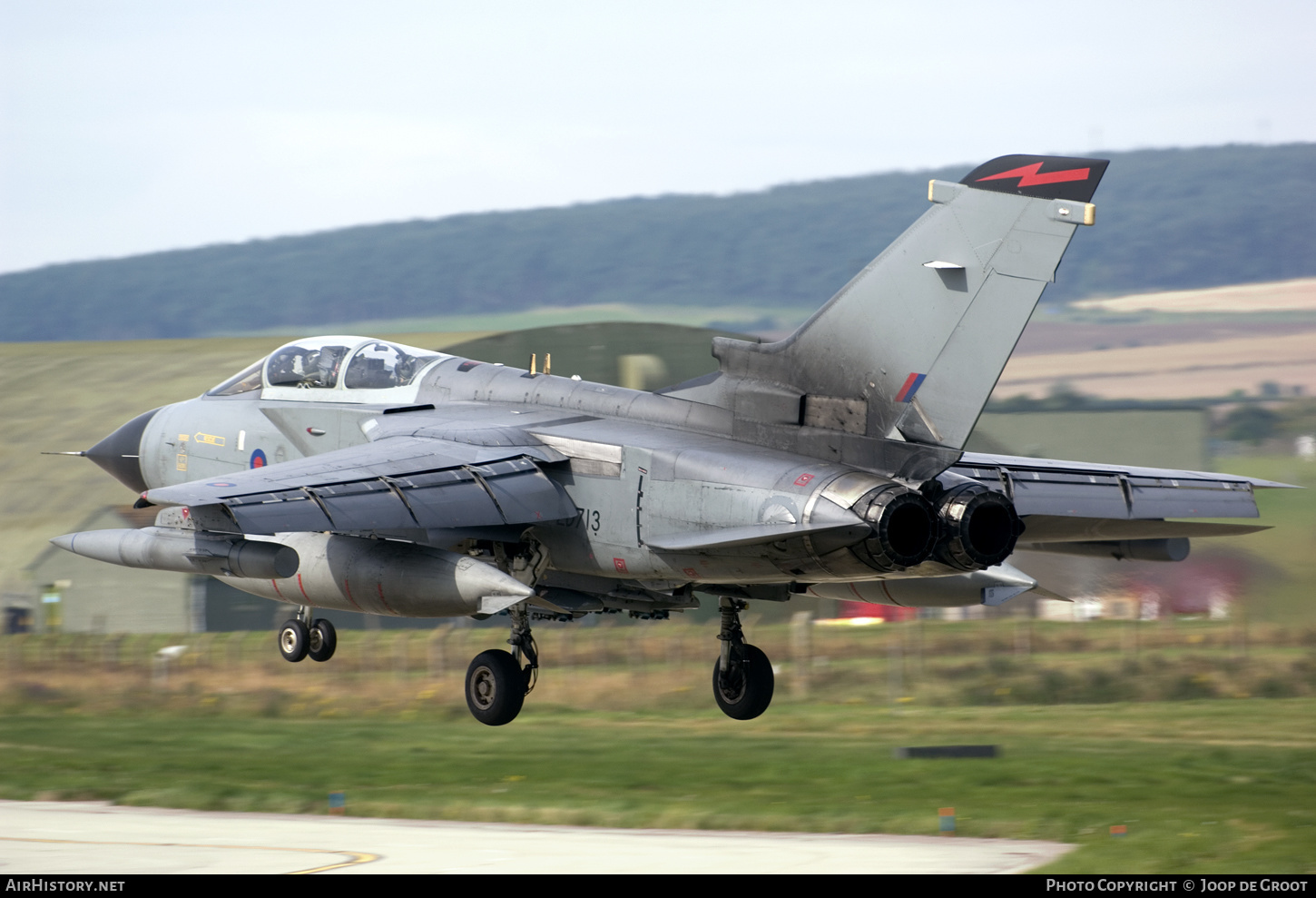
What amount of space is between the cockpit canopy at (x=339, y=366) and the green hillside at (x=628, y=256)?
124 metres

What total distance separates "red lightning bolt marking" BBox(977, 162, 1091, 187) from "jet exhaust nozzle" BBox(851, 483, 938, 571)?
10.1 ft

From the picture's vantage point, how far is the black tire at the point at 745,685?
1830cm

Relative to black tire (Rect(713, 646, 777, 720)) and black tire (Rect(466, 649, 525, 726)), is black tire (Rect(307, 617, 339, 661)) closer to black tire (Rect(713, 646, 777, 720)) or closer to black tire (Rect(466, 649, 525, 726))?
black tire (Rect(466, 649, 525, 726))

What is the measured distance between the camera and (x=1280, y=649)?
30.1 metres

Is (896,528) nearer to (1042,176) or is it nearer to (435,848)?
(1042,176)

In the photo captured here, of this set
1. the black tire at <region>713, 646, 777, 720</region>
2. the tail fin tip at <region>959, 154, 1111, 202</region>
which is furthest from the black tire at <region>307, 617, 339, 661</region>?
the tail fin tip at <region>959, 154, 1111, 202</region>

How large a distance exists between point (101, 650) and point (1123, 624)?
23.1m

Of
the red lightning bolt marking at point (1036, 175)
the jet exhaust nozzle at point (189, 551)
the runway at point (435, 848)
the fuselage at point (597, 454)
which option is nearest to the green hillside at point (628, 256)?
the runway at point (435, 848)

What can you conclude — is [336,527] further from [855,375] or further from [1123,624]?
[1123,624]

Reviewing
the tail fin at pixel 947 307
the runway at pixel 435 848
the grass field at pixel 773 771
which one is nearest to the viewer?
the tail fin at pixel 947 307

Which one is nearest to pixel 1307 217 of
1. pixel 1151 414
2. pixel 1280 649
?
pixel 1151 414

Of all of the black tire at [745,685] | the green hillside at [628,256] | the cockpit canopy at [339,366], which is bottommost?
the black tire at [745,685]

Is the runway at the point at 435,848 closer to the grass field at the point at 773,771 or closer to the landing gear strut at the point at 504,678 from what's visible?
the grass field at the point at 773,771

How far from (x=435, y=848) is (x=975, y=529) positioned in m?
9.27
